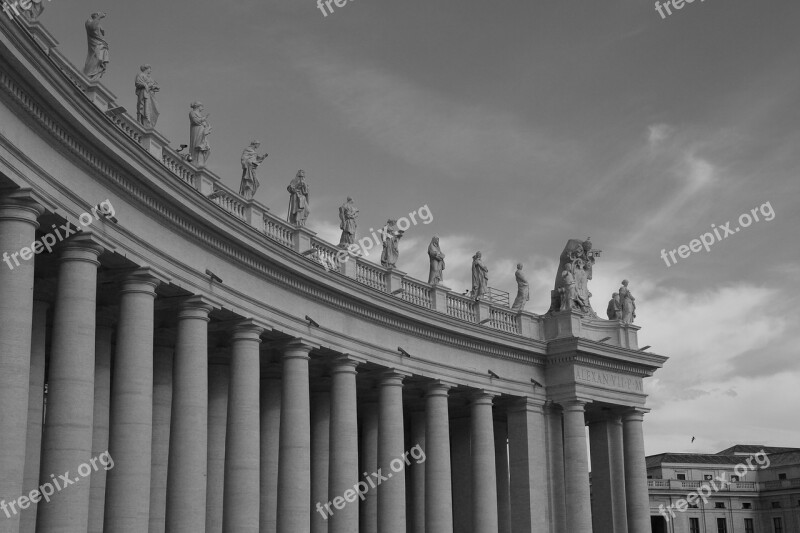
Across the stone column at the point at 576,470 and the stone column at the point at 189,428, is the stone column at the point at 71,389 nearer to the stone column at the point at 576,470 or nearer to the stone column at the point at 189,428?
the stone column at the point at 189,428

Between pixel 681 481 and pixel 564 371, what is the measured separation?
13116 cm

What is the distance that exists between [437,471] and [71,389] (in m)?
33.9

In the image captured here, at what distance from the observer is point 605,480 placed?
83562 millimetres

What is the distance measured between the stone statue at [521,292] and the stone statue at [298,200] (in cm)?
2488

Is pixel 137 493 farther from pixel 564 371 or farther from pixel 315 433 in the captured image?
pixel 564 371

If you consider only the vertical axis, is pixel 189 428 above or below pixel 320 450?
below

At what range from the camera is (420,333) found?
69.4m

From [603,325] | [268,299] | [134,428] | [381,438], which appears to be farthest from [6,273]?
[603,325]

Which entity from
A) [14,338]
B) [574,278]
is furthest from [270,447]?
[574,278]

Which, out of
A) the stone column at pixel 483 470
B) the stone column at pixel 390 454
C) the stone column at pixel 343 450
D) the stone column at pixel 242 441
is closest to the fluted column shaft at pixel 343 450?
the stone column at pixel 343 450

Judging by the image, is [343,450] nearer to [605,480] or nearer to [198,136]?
[198,136]

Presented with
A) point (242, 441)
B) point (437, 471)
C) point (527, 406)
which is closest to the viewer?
point (242, 441)

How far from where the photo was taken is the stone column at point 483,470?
70.9 metres

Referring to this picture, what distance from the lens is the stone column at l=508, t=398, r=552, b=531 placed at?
7525cm
